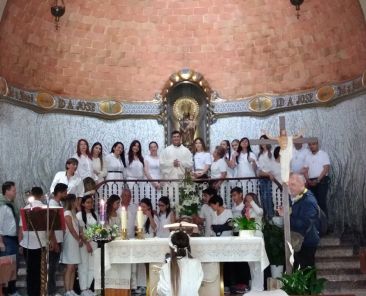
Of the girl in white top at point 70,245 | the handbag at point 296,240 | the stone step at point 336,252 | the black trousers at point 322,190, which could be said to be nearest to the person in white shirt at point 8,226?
the girl in white top at point 70,245

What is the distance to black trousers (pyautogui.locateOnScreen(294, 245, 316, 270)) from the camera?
966cm

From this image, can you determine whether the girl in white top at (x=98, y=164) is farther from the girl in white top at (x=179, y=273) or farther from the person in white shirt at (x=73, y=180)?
the girl in white top at (x=179, y=273)

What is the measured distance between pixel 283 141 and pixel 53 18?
334 inches

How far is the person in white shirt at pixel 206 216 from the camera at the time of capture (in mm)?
13219

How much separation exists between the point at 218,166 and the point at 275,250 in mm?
3691

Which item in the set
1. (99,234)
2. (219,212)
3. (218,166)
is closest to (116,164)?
(218,166)

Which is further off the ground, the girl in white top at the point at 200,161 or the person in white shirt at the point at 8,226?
the girl in white top at the point at 200,161

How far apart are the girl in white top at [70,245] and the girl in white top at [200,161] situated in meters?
4.24

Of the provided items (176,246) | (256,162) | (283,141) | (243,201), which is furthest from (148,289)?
(256,162)

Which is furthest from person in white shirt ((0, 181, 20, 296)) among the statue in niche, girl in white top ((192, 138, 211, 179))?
the statue in niche

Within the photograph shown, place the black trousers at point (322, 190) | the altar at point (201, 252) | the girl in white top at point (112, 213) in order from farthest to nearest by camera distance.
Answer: the black trousers at point (322, 190) → the girl in white top at point (112, 213) → the altar at point (201, 252)

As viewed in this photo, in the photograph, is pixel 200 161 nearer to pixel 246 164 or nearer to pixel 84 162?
pixel 246 164

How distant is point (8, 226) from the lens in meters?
11.6

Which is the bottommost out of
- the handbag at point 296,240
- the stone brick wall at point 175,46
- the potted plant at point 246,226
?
the handbag at point 296,240
